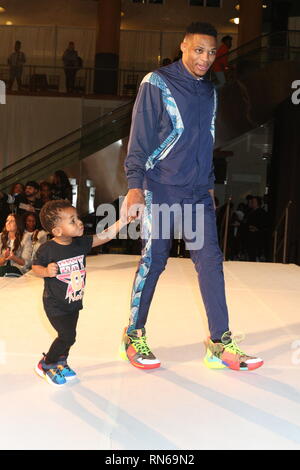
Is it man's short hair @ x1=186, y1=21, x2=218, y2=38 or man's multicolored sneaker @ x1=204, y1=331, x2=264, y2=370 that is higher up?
man's short hair @ x1=186, y1=21, x2=218, y2=38

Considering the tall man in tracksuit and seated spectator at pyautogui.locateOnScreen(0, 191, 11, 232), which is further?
seated spectator at pyautogui.locateOnScreen(0, 191, 11, 232)

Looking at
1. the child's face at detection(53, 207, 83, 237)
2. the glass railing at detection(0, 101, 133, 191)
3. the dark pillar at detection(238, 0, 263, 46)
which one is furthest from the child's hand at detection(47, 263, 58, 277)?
the dark pillar at detection(238, 0, 263, 46)

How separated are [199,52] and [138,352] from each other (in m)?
1.30

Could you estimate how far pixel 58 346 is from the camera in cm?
240

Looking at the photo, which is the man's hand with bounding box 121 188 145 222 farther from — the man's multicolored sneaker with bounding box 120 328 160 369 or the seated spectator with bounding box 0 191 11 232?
the seated spectator with bounding box 0 191 11 232

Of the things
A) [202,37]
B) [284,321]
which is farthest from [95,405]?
[284,321]

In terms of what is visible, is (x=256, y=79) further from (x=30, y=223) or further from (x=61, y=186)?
(x=30, y=223)

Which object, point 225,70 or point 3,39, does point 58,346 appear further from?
point 3,39

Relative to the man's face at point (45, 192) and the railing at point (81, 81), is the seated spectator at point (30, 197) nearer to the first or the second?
the man's face at point (45, 192)

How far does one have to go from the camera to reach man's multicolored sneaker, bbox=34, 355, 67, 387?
233cm

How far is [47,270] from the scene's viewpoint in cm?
233

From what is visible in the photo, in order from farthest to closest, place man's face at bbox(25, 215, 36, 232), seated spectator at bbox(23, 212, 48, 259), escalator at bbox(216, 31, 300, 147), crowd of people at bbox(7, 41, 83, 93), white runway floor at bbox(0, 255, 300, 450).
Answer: crowd of people at bbox(7, 41, 83, 93) → escalator at bbox(216, 31, 300, 147) → man's face at bbox(25, 215, 36, 232) → seated spectator at bbox(23, 212, 48, 259) → white runway floor at bbox(0, 255, 300, 450)

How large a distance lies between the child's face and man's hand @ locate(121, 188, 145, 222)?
0.23m
